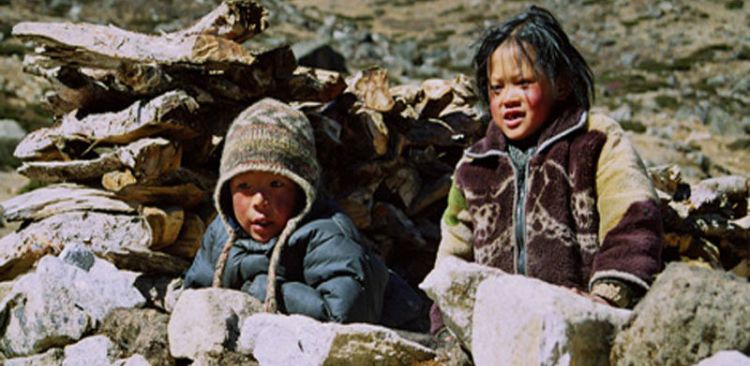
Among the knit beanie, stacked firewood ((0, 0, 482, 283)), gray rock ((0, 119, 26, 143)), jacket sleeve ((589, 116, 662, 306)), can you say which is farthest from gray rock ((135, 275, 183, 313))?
gray rock ((0, 119, 26, 143))

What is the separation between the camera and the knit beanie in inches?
161

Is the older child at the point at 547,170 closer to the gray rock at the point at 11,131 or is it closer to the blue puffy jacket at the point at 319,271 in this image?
the blue puffy jacket at the point at 319,271

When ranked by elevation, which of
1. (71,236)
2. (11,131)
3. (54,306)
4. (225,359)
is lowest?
(11,131)

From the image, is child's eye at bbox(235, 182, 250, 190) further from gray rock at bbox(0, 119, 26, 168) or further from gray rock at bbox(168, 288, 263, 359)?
gray rock at bbox(0, 119, 26, 168)

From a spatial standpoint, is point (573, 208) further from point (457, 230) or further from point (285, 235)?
point (285, 235)

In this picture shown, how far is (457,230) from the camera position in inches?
147

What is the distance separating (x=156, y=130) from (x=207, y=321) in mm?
2656

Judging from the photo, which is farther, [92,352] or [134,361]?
[92,352]

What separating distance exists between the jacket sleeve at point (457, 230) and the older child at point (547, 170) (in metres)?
0.10

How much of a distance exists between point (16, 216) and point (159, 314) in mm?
2289

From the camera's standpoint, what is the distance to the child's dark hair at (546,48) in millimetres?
3340

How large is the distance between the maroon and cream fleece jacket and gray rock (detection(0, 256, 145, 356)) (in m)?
1.79

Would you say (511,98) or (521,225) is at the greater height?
(511,98)

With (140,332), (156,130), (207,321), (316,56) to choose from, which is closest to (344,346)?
(207,321)
